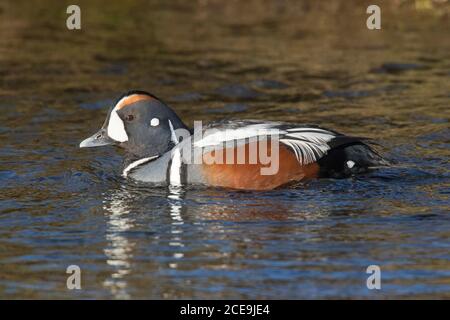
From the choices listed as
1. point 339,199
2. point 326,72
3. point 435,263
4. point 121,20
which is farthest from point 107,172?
point 121,20

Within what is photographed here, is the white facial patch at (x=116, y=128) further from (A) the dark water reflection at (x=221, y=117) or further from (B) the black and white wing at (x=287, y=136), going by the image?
(B) the black and white wing at (x=287, y=136)

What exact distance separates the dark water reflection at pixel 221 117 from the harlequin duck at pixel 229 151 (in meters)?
0.15

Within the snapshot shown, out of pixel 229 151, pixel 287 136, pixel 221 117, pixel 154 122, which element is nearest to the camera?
pixel 229 151

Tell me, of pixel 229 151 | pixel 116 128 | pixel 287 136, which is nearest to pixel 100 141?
pixel 116 128

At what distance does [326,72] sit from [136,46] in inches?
120

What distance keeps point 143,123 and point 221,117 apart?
102 inches

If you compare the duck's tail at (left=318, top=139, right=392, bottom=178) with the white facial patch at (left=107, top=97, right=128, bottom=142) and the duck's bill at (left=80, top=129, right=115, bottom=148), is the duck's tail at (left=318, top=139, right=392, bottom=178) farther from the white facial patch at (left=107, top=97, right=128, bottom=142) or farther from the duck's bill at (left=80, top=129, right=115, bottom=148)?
the duck's bill at (left=80, top=129, right=115, bottom=148)

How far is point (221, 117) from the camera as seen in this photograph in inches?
485

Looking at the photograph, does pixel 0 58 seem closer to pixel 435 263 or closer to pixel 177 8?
pixel 177 8

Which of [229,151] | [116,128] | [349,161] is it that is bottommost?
[349,161]

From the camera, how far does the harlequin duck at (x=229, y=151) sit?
9164mm

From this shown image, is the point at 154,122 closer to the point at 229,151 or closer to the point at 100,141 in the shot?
the point at 100,141

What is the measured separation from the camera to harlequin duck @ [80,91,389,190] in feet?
30.1

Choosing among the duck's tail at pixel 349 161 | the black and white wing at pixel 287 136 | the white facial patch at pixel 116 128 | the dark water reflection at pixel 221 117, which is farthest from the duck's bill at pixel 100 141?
the duck's tail at pixel 349 161
